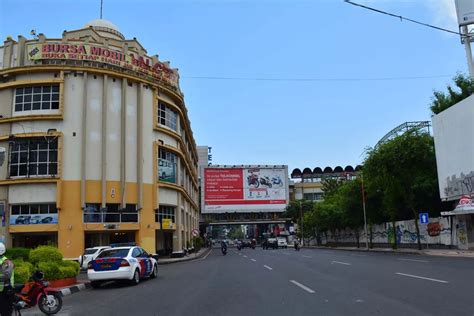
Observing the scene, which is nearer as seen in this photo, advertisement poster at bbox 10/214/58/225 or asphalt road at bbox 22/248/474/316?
asphalt road at bbox 22/248/474/316

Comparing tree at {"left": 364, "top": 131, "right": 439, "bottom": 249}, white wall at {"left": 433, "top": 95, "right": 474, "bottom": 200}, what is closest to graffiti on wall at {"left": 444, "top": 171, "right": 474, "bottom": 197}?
white wall at {"left": 433, "top": 95, "right": 474, "bottom": 200}

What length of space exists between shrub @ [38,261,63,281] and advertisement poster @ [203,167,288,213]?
202ft

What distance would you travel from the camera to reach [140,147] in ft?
131

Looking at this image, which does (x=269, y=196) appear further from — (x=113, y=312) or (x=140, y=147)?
(x=113, y=312)

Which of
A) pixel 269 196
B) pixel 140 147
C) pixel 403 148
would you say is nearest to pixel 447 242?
pixel 403 148

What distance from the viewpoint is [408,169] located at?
4019 centimetres

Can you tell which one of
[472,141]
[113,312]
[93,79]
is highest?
[93,79]

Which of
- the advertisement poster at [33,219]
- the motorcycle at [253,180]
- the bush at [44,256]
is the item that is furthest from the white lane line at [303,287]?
the motorcycle at [253,180]

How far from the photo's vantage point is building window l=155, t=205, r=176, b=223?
139 ft

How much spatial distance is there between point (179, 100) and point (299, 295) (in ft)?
122

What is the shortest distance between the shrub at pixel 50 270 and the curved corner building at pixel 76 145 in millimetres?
19836

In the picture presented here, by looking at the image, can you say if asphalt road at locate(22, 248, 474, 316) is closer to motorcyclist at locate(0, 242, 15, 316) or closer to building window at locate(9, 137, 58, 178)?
motorcyclist at locate(0, 242, 15, 316)

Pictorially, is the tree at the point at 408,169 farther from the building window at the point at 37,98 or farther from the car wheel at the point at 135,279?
the building window at the point at 37,98

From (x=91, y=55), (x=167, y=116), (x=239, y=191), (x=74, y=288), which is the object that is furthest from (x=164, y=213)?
(x=239, y=191)
